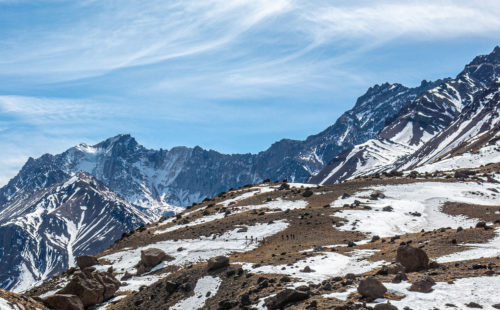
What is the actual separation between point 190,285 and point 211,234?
971 inches

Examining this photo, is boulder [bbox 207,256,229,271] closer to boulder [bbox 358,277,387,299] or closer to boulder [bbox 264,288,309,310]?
boulder [bbox 264,288,309,310]

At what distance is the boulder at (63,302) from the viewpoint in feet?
128

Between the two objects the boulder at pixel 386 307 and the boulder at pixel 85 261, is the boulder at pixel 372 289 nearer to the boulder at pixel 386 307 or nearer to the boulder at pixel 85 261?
the boulder at pixel 386 307

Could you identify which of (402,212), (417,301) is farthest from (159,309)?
(402,212)

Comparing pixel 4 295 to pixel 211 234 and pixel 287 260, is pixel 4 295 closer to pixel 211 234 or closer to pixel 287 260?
pixel 287 260

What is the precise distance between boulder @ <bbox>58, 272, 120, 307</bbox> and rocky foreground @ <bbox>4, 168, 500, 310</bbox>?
0.31 feet

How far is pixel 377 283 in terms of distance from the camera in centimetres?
2727

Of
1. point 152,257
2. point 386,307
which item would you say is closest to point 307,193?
point 152,257

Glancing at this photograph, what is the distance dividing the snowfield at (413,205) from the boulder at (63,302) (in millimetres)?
33008

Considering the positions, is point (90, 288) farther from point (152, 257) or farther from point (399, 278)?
point (399, 278)

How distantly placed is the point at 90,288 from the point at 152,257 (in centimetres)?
1133

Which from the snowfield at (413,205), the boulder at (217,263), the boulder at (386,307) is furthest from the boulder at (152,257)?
the boulder at (386,307)

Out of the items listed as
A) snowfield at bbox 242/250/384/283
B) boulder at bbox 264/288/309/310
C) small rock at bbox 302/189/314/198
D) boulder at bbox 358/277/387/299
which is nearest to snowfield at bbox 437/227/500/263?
snowfield at bbox 242/250/384/283

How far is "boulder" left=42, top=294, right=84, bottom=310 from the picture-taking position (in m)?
39.2
